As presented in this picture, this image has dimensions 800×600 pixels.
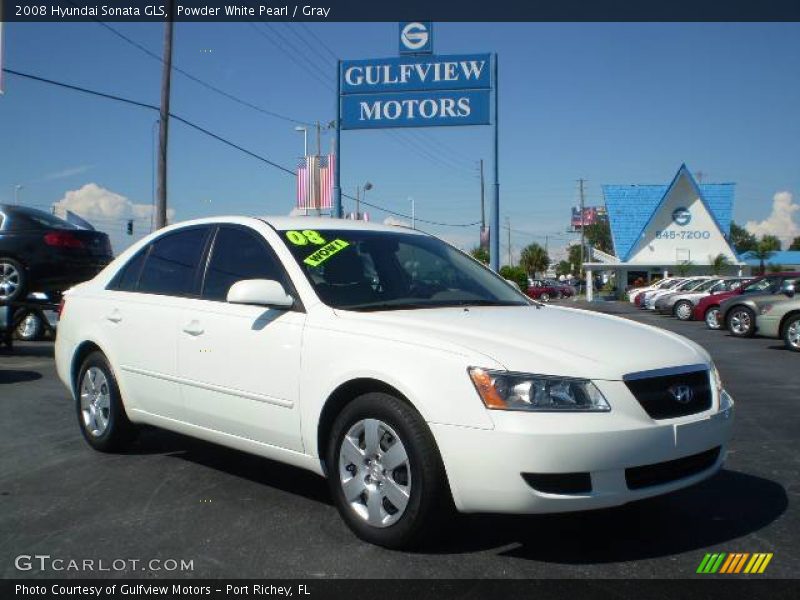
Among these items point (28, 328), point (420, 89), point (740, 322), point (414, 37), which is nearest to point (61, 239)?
point (28, 328)

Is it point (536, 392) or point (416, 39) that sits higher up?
point (416, 39)

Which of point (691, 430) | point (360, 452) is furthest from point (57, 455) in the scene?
point (691, 430)

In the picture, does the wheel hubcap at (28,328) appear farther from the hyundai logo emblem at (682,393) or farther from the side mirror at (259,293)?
the hyundai logo emblem at (682,393)

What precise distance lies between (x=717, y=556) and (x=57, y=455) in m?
4.39

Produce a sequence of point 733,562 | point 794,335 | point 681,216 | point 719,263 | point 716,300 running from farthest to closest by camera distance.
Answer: point 681,216 < point 719,263 < point 716,300 < point 794,335 < point 733,562

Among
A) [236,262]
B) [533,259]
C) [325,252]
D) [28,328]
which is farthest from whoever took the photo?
[533,259]

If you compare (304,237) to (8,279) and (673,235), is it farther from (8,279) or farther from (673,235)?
(673,235)

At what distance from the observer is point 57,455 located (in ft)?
18.4

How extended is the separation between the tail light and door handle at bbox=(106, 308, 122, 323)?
247 inches

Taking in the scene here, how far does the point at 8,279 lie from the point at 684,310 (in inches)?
799

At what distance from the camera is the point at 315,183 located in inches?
955

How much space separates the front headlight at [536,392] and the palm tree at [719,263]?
51952mm

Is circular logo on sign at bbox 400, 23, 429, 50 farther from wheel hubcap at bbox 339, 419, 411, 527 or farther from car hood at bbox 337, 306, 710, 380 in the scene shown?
wheel hubcap at bbox 339, 419, 411, 527
